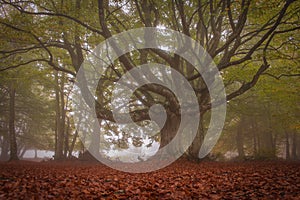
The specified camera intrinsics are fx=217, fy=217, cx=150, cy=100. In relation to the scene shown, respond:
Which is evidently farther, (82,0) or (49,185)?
(82,0)

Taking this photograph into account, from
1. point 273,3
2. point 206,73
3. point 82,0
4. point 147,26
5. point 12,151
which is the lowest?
point 12,151

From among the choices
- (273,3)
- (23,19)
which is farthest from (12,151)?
(273,3)

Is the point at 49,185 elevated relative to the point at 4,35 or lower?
lower

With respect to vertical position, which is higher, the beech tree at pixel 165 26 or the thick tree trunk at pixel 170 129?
the beech tree at pixel 165 26

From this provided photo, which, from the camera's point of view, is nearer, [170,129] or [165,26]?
[170,129]

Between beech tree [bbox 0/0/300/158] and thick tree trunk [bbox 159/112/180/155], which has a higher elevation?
beech tree [bbox 0/0/300/158]

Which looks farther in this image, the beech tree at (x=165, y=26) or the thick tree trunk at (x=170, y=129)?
the thick tree trunk at (x=170, y=129)

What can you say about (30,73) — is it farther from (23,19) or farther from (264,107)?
(264,107)

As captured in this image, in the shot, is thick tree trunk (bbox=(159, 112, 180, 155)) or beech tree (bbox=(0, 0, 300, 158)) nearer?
beech tree (bbox=(0, 0, 300, 158))

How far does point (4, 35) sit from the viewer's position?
959cm

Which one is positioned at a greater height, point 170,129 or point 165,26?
point 165,26

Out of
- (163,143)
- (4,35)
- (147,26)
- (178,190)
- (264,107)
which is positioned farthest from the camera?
(264,107)

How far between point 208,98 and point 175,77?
231 centimetres

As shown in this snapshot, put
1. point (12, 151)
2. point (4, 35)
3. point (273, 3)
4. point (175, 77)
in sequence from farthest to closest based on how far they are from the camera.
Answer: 1. point (12, 151)
2. point (175, 77)
3. point (4, 35)
4. point (273, 3)
